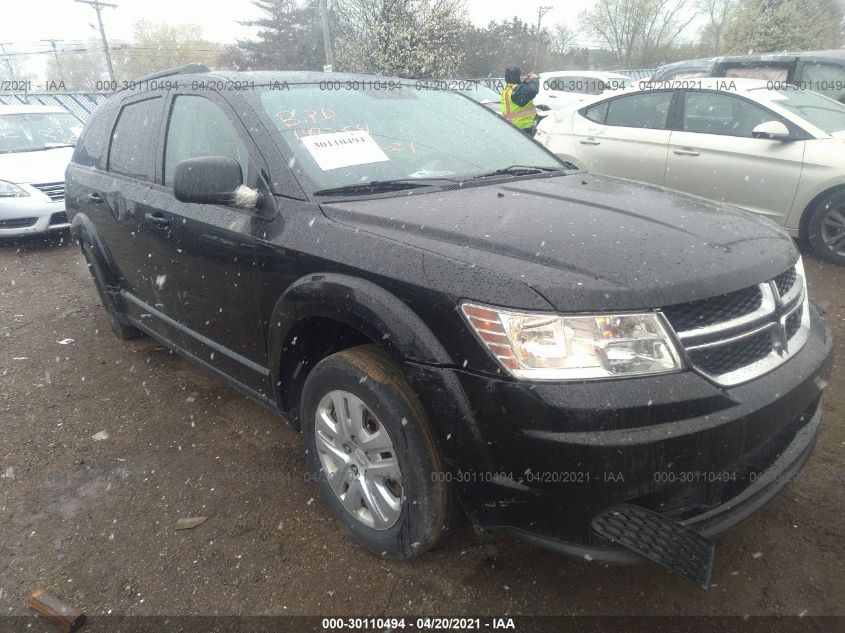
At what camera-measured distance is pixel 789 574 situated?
2074mm

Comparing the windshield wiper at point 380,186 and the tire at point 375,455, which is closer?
the tire at point 375,455

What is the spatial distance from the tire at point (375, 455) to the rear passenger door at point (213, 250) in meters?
0.51

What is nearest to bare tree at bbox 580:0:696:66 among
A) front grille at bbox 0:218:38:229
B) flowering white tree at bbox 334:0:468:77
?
flowering white tree at bbox 334:0:468:77

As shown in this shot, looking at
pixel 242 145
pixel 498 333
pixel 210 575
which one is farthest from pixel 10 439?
pixel 498 333

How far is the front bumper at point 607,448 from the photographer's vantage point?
1.59 m

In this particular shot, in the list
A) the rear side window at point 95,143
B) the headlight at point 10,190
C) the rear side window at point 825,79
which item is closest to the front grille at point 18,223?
the headlight at point 10,190

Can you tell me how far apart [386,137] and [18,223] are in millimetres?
6478

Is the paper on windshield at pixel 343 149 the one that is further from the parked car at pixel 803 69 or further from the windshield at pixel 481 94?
the windshield at pixel 481 94

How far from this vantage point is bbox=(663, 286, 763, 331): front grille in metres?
1.67

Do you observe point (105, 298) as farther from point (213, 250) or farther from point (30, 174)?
point (30, 174)

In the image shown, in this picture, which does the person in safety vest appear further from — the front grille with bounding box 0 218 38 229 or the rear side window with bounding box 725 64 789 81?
the front grille with bounding box 0 218 38 229

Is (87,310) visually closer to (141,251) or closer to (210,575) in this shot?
(141,251)

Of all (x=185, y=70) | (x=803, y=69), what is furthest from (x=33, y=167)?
(x=803, y=69)

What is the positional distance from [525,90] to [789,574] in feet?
23.9
